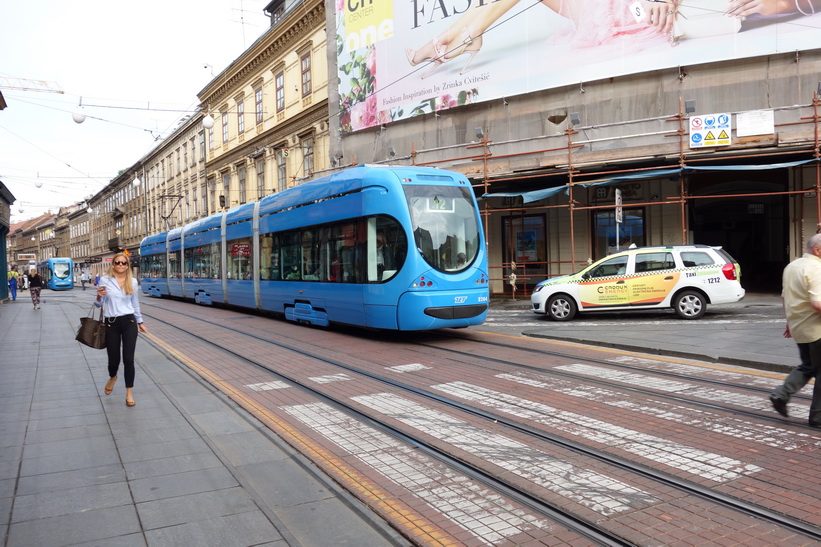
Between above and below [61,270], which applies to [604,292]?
below

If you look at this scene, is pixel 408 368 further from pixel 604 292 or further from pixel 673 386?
pixel 604 292

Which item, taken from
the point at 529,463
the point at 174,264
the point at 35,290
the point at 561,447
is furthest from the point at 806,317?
the point at 35,290

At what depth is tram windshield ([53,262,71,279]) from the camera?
59188 millimetres

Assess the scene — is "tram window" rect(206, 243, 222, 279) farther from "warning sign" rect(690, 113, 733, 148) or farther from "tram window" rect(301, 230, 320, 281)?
"warning sign" rect(690, 113, 733, 148)

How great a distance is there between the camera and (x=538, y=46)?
20.7 m

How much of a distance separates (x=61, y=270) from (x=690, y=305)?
2337 inches

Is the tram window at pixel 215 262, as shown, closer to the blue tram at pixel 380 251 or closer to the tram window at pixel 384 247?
the blue tram at pixel 380 251

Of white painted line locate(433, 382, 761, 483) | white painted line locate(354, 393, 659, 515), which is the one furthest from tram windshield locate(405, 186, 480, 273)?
→ white painted line locate(354, 393, 659, 515)

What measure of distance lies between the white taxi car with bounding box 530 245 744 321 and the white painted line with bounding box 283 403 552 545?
9.88 metres

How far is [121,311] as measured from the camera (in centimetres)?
726

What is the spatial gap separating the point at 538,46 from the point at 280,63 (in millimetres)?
18898

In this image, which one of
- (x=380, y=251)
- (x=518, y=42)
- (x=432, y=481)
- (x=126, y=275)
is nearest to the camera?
(x=432, y=481)

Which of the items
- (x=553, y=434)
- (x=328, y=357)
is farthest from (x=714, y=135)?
(x=553, y=434)

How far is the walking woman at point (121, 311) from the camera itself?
719cm
